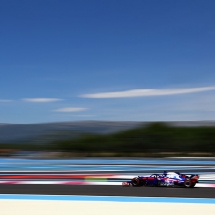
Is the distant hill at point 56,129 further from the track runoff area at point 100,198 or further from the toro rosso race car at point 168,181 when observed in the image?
the toro rosso race car at point 168,181

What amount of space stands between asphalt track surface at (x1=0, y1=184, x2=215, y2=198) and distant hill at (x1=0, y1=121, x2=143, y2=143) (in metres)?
20.9

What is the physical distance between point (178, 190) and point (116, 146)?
1974 cm

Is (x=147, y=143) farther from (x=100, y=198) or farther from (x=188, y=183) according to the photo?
(x=100, y=198)

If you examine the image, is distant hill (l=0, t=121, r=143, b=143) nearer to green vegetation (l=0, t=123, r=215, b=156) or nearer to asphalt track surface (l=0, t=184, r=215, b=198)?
green vegetation (l=0, t=123, r=215, b=156)

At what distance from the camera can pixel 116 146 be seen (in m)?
28.9

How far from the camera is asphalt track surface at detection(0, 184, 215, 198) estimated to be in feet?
27.8

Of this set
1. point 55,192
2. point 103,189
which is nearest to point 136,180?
point 103,189

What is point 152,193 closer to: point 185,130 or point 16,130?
point 185,130

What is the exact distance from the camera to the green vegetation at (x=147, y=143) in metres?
27.5

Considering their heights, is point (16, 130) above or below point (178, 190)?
above

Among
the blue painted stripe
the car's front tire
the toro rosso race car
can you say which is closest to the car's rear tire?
the toro rosso race car

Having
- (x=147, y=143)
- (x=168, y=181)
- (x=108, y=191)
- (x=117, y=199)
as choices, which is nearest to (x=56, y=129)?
(x=147, y=143)

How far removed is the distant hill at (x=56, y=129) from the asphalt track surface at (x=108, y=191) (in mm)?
20932

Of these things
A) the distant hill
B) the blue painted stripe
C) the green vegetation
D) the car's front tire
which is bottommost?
the blue painted stripe
